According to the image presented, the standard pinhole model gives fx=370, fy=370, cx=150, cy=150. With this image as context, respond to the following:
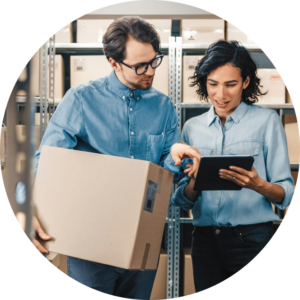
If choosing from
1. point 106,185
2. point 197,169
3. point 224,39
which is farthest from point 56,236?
point 224,39

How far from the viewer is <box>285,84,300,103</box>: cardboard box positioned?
1312mm

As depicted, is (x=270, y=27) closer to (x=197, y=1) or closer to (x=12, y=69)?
(x=197, y=1)

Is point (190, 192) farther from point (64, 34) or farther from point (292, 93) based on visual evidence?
point (64, 34)

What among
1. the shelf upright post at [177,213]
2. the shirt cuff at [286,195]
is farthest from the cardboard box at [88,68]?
the shirt cuff at [286,195]

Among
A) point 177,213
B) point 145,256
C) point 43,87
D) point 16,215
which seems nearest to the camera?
point 145,256

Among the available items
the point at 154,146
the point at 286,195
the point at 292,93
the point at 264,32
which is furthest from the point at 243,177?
the point at 264,32

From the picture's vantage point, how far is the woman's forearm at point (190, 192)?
48.9 inches

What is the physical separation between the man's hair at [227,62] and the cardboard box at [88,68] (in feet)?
1.01

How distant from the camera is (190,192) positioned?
125cm

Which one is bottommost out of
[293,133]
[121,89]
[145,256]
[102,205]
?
[145,256]

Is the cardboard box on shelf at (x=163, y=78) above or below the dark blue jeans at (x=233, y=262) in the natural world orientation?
above

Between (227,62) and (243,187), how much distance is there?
409 mm

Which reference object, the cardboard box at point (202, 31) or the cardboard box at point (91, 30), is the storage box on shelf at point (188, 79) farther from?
the cardboard box at point (91, 30)

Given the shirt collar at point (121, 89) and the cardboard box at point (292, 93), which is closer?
the shirt collar at point (121, 89)
